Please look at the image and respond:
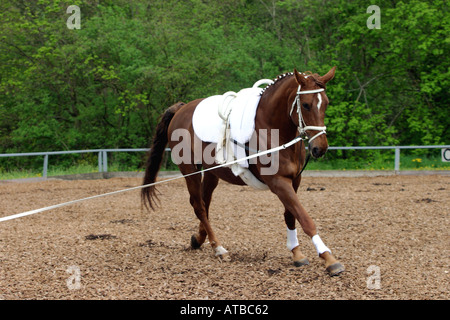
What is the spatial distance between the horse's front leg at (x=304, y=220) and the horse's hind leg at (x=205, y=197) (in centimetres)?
152

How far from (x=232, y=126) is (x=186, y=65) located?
1378cm

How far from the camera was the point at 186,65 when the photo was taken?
61.5 ft

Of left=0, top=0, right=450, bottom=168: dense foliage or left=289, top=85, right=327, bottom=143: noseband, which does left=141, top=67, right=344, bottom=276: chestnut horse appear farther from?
left=0, top=0, right=450, bottom=168: dense foliage

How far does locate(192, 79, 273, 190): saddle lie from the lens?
532 centimetres

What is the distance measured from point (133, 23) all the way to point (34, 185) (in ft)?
28.2

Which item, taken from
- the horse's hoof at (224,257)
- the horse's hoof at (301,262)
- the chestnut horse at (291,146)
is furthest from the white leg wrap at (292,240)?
the horse's hoof at (224,257)

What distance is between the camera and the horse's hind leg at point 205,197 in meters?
6.23

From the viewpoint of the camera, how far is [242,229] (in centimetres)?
760

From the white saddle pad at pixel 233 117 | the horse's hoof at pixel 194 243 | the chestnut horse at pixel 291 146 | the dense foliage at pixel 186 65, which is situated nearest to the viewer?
the chestnut horse at pixel 291 146

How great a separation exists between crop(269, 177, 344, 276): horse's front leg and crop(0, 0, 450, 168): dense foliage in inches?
559

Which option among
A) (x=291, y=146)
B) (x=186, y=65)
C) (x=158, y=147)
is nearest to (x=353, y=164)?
(x=186, y=65)

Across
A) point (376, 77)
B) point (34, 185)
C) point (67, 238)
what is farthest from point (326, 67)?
point (67, 238)

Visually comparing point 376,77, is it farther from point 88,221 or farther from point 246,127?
point 246,127

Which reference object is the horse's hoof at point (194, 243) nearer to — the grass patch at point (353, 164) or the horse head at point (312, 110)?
the horse head at point (312, 110)
